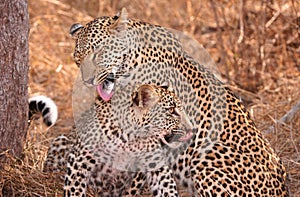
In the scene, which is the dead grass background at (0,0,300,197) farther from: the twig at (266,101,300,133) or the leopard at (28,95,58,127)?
the leopard at (28,95,58,127)

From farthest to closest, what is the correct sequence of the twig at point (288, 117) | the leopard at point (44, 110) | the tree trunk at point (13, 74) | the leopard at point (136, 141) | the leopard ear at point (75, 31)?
the twig at point (288, 117), the leopard at point (44, 110), the tree trunk at point (13, 74), the leopard ear at point (75, 31), the leopard at point (136, 141)

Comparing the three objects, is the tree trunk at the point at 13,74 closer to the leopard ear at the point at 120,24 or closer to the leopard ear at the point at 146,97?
the leopard ear at the point at 120,24

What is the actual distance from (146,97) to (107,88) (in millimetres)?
338

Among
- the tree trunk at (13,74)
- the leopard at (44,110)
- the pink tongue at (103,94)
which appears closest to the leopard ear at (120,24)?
the pink tongue at (103,94)

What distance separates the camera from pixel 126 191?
552 cm

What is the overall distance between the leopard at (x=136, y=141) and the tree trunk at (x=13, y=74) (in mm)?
647

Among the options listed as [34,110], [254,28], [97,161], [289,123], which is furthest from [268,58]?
[97,161]

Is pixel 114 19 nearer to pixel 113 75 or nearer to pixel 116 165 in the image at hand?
pixel 113 75

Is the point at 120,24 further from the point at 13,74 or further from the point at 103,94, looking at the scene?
the point at 13,74

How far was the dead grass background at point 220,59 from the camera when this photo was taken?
620 cm

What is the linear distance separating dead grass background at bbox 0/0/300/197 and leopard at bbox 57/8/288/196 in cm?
94

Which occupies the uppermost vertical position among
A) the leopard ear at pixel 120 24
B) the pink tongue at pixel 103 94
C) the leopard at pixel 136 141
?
the leopard ear at pixel 120 24

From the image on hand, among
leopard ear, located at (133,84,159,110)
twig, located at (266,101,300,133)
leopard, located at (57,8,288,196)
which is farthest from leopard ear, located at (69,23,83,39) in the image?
twig, located at (266,101,300,133)

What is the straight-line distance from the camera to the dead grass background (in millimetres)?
6199
